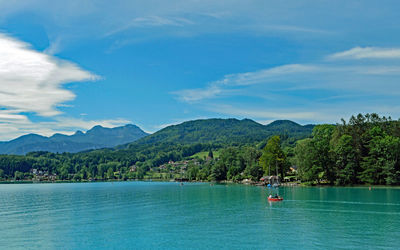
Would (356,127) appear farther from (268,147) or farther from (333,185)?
(268,147)

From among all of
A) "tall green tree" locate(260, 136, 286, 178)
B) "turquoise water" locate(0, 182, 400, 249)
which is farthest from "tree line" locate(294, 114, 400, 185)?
"turquoise water" locate(0, 182, 400, 249)

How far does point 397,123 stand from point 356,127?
13146 millimetres

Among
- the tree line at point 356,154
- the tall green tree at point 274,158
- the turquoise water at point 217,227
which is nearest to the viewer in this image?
the turquoise water at point 217,227

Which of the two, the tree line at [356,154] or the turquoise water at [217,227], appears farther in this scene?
the tree line at [356,154]

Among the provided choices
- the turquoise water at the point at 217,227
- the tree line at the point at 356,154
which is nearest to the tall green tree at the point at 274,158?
the tree line at the point at 356,154

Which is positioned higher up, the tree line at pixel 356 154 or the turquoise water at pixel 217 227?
the tree line at pixel 356 154

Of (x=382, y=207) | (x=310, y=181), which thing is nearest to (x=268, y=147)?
(x=310, y=181)

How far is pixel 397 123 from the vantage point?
4358 inches

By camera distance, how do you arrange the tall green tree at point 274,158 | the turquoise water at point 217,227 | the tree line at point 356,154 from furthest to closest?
the tall green tree at point 274,158
the tree line at point 356,154
the turquoise water at point 217,227

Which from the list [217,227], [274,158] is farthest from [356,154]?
[217,227]

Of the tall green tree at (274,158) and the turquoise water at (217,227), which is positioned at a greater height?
the tall green tree at (274,158)

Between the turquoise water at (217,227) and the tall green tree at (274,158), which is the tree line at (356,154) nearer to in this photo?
the tall green tree at (274,158)

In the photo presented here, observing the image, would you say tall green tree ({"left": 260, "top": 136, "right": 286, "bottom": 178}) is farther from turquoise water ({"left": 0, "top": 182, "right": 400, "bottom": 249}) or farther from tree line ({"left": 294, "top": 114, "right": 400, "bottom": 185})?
turquoise water ({"left": 0, "top": 182, "right": 400, "bottom": 249})

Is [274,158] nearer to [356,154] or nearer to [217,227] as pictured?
[356,154]
